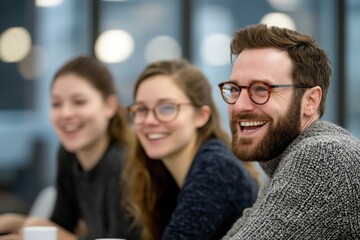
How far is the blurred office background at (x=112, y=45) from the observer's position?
6500 mm

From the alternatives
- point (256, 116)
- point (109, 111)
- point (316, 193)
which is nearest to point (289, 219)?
point (316, 193)

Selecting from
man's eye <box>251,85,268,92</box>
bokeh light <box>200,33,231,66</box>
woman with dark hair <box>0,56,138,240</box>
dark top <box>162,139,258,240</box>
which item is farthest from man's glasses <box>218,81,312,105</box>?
bokeh light <box>200,33,231,66</box>

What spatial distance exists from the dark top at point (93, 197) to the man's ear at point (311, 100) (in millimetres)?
1206

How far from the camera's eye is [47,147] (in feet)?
21.3

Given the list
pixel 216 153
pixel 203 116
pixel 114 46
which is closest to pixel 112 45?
pixel 114 46

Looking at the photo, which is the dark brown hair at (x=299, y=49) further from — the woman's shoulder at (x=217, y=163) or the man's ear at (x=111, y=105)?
the man's ear at (x=111, y=105)

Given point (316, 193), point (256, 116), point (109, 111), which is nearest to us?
point (316, 193)

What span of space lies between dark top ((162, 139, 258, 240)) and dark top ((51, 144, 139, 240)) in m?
0.48

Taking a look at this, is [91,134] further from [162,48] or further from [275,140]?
[162,48]

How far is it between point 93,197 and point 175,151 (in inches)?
25.7

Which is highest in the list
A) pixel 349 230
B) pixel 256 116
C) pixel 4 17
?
pixel 4 17

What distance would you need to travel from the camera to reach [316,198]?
58.1 inches

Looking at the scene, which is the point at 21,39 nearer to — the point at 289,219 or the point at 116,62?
the point at 116,62

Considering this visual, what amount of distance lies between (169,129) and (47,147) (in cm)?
→ 411
